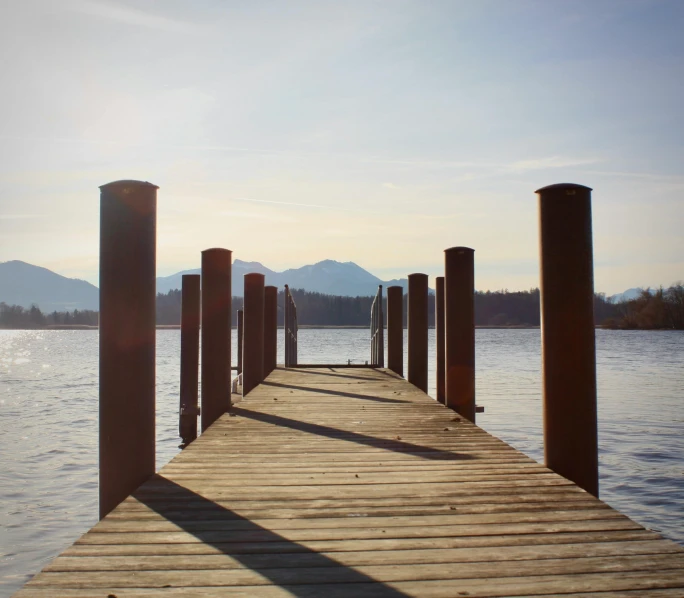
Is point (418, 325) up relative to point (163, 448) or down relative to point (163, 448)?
up

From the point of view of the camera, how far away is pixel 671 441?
50.0 feet

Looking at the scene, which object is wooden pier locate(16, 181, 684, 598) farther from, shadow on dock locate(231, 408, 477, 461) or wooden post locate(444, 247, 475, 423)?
wooden post locate(444, 247, 475, 423)

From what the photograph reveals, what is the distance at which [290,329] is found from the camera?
15398 mm

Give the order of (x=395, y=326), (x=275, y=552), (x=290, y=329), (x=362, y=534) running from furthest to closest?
1. (x=290, y=329)
2. (x=395, y=326)
3. (x=362, y=534)
4. (x=275, y=552)

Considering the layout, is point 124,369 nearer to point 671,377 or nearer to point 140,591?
point 140,591

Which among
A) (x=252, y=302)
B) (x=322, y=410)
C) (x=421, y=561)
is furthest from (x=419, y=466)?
(x=252, y=302)

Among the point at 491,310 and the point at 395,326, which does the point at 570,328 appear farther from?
the point at 491,310

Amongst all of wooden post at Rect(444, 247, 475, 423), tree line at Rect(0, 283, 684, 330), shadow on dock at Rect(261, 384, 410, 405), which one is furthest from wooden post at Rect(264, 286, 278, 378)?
tree line at Rect(0, 283, 684, 330)

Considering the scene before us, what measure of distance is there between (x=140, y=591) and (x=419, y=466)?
2.36 metres

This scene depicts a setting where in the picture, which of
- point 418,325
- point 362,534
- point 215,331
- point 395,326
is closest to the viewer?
point 362,534

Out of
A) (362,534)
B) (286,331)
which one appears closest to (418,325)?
(286,331)

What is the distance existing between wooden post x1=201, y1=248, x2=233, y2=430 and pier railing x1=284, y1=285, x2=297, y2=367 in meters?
7.39

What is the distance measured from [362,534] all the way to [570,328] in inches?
73.8

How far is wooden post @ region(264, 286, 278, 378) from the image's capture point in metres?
11.9
